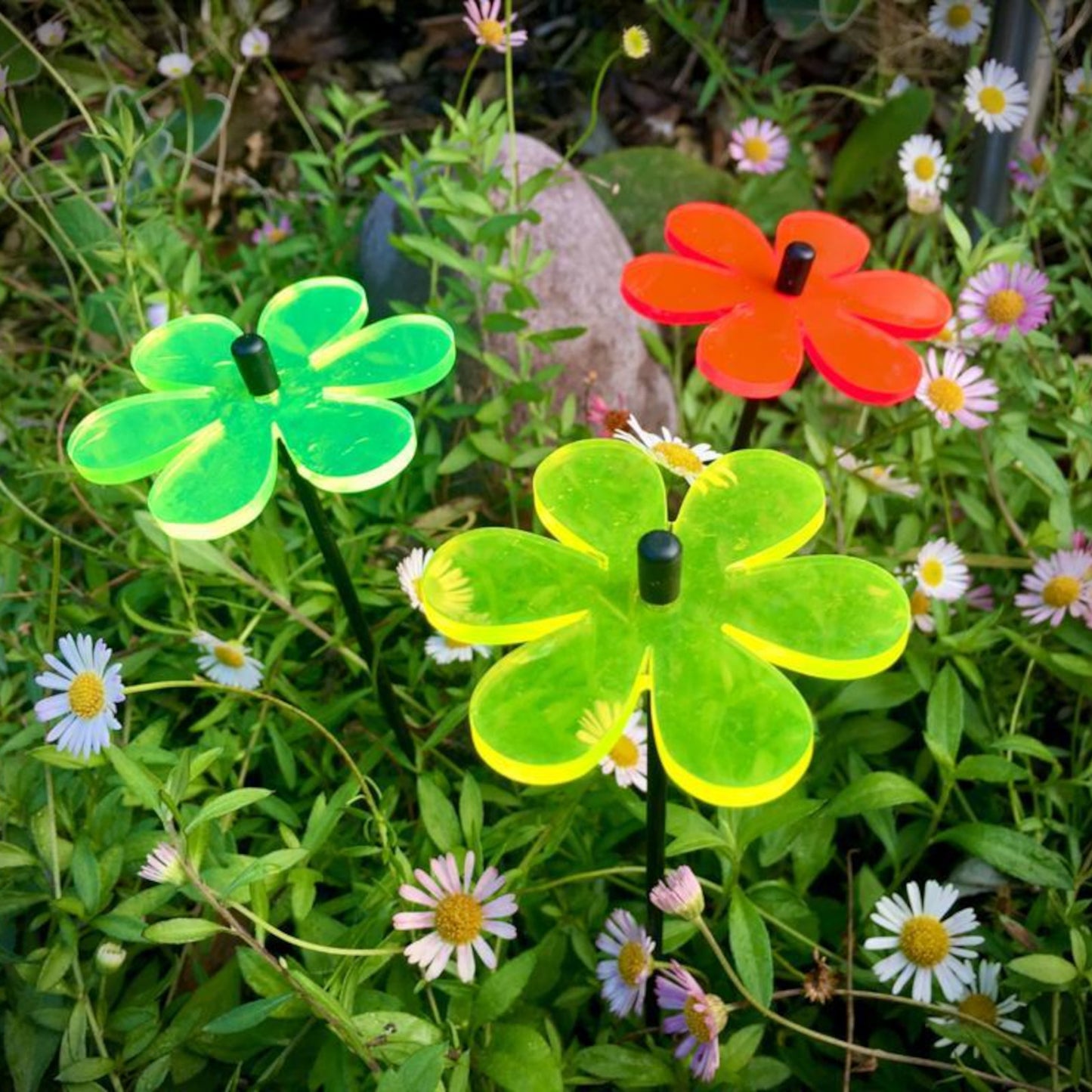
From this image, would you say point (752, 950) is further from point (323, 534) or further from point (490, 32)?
point (490, 32)

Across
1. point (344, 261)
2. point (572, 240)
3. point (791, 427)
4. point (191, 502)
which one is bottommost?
point (791, 427)

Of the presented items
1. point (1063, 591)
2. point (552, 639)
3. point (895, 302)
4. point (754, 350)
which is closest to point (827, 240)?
point (895, 302)

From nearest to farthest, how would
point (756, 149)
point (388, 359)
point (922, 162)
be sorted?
point (388, 359)
point (922, 162)
point (756, 149)

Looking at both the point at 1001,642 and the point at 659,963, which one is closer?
the point at 659,963

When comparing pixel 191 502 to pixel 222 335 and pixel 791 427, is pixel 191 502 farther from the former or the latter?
pixel 791 427

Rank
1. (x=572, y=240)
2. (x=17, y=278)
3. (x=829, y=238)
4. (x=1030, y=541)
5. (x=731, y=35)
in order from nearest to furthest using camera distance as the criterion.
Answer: (x=829, y=238) < (x=1030, y=541) < (x=572, y=240) < (x=17, y=278) < (x=731, y=35)

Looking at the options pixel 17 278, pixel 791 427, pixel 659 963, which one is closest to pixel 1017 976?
pixel 659 963

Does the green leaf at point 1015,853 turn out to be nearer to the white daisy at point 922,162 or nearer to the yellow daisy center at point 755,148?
the white daisy at point 922,162
